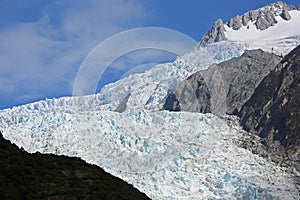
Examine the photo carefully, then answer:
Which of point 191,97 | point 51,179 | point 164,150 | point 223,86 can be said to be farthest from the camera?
point 223,86

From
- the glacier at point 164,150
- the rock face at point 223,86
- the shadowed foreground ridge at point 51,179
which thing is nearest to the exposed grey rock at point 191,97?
the rock face at point 223,86

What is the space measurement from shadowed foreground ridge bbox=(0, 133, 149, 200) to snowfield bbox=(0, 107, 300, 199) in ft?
103

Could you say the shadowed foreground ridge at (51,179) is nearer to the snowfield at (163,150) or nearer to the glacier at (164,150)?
the snowfield at (163,150)

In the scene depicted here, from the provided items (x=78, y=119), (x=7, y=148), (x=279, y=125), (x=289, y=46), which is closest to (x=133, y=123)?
(x=78, y=119)

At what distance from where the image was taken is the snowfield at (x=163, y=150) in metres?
79.9

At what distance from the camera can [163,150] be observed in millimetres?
86438

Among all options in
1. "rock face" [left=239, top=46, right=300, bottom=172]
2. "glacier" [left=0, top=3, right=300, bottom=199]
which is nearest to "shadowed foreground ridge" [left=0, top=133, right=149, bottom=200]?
"glacier" [left=0, top=3, right=300, bottom=199]

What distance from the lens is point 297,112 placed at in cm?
11456

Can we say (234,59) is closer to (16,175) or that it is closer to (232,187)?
(232,187)

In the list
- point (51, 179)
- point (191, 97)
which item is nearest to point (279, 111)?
point (191, 97)

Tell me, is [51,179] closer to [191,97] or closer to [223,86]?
[191,97]

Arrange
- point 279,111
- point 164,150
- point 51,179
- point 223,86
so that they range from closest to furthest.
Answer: point 51,179, point 164,150, point 279,111, point 223,86

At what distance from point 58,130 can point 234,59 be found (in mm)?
64961

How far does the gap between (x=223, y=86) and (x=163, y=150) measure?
2051 inches
